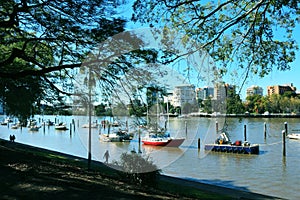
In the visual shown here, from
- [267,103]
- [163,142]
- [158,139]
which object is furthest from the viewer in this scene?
[267,103]

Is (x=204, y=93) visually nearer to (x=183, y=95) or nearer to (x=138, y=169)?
(x=183, y=95)

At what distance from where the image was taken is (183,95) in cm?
476

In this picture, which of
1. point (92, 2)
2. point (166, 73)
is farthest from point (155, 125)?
point (92, 2)

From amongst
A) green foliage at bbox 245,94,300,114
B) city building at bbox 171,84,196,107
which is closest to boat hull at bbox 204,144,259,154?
green foliage at bbox 245,94,300,114

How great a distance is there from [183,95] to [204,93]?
0.38m

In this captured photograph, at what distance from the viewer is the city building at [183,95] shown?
184 inches

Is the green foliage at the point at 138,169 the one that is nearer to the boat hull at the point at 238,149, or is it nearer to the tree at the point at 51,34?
the tree at the point at 51,34

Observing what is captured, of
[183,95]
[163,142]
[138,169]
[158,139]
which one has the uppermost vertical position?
[183,95]

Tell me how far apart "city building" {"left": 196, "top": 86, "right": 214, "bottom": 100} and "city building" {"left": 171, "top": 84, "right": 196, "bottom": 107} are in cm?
10

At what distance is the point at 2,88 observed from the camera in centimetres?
1008

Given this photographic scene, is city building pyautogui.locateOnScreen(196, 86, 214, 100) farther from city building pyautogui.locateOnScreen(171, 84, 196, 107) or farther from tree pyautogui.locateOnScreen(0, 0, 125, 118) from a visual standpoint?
tree pyautogui.locateOnScreen(0, 0, 125, 118)

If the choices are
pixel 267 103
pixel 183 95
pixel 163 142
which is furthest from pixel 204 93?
pixel 267 103

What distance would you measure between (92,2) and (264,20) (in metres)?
3.71

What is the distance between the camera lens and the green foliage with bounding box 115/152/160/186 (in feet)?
21.5
